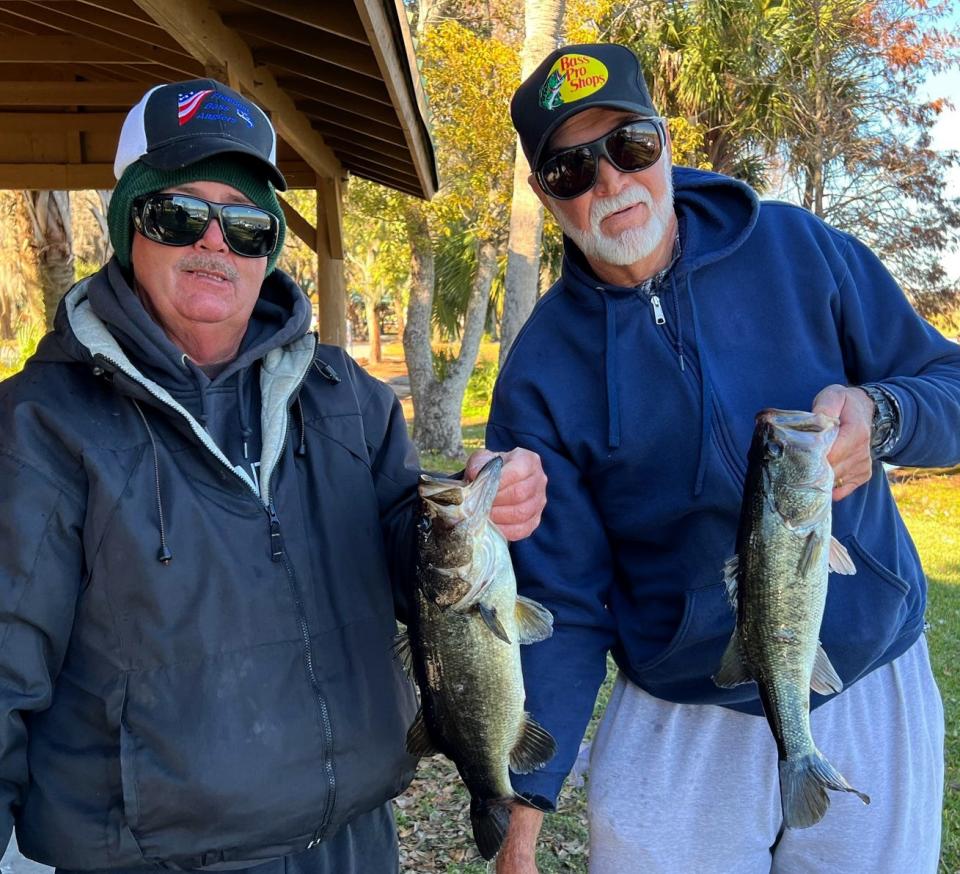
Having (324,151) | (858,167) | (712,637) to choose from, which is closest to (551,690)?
(712,637)

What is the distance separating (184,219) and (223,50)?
2726 mm

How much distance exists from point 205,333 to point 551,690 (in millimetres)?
1434

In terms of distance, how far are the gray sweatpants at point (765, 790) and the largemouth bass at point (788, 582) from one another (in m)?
0.35

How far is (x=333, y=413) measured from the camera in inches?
99.3

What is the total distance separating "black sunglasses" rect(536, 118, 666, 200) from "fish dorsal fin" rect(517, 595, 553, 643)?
3.94ft

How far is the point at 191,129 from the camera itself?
2.39 meters

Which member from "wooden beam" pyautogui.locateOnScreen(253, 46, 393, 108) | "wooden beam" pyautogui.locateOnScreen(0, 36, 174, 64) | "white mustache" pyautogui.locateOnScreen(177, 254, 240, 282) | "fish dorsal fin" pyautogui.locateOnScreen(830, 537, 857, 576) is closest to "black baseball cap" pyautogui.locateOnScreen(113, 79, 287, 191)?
"white mustache" pyautogui.locateOnScreen(177, 254, 240, 282)

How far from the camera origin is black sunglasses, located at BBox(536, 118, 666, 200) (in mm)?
2664

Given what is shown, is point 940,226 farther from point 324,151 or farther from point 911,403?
point 911,403

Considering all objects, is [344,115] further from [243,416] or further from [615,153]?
[243,416]

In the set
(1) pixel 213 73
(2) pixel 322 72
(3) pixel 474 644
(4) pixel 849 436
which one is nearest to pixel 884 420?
(4) pixel 849 436

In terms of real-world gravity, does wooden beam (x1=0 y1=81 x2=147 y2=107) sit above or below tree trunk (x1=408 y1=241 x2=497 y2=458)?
above

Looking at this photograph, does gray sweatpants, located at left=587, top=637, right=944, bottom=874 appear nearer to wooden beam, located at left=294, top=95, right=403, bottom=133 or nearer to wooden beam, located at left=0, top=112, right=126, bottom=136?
wooden beam, located at left=294, top=95, right=403, bottom=133

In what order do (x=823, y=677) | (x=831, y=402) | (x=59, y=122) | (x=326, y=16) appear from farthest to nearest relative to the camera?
(x=59, y=122) → (x=326, y=16) → (x=823, y=677) → (x=831, y=402)
